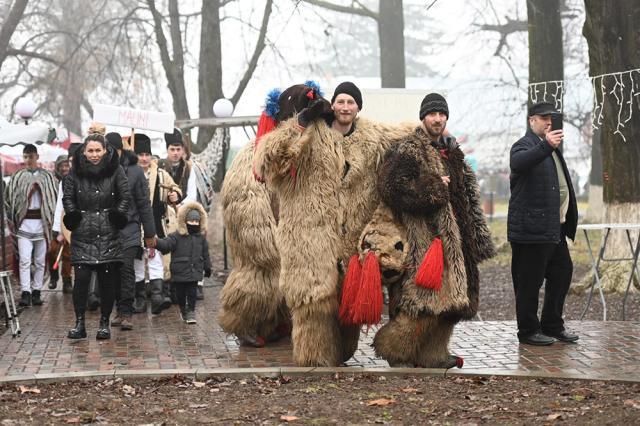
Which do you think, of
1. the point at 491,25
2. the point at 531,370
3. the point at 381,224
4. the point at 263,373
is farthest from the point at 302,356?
the point at 491,25

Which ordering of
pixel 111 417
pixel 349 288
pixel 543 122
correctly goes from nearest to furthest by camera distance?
pixel 111 417 < pixel 349 288 < pixel 543 122

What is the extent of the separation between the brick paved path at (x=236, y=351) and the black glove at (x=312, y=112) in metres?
1.88

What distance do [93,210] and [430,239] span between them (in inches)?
134

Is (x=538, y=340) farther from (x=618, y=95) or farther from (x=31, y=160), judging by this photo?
(x=31, y=160)

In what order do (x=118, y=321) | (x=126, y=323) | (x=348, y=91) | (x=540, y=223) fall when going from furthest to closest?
(x=118, y=321), (x=126, y=323), (x=540, y=223), (x=348, y=91)

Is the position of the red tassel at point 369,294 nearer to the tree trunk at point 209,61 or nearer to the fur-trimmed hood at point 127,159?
the fur-trimmed hood at point 127,159

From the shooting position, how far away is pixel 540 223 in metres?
8.66

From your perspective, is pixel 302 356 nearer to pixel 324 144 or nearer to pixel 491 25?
pixel 324 144

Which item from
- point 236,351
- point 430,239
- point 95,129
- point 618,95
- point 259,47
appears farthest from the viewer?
point 259,47

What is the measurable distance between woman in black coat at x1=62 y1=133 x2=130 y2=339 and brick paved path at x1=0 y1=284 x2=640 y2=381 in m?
0.51

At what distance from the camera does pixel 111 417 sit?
628 cm

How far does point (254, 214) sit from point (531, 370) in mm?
2638

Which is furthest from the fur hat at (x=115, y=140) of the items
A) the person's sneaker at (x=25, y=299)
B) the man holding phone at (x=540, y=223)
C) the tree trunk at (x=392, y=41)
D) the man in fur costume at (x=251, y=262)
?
the tree trunk at (x=392, y=41)

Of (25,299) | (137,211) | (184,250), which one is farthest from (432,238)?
(25,299)
